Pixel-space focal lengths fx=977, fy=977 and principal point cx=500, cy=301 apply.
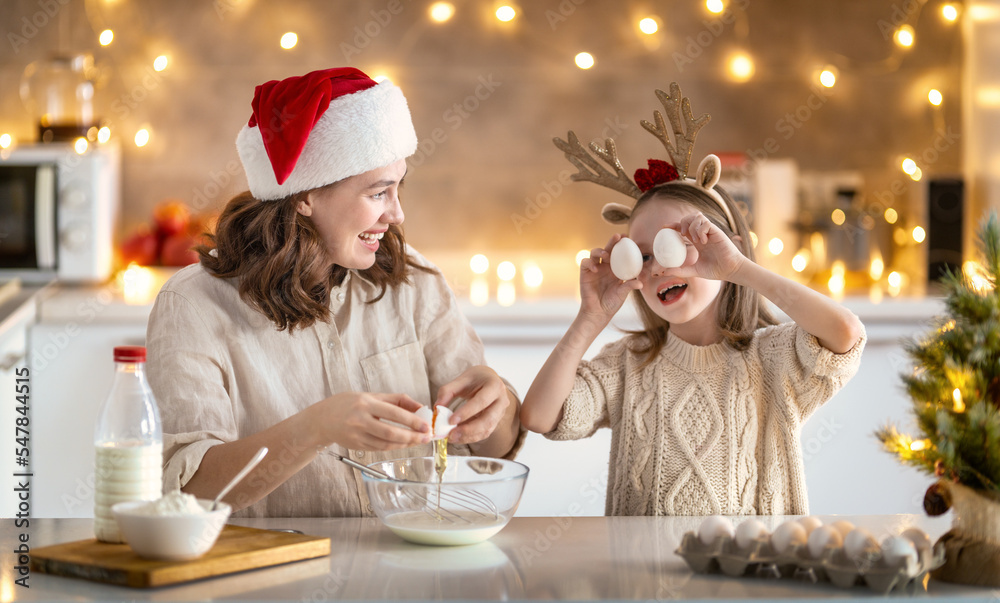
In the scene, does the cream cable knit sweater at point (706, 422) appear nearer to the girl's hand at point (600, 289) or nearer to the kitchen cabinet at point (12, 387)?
the girl's hand at point (600, 289)

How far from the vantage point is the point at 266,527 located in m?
1.15

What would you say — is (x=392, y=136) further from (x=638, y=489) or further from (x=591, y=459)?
(x=591, y=459)

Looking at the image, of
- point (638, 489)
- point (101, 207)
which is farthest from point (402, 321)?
point (101, 207)

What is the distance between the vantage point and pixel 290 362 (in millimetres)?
1501

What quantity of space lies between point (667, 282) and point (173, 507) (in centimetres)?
75

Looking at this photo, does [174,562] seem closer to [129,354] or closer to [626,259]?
[129,354]

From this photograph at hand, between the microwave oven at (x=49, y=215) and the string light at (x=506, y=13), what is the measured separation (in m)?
1.23

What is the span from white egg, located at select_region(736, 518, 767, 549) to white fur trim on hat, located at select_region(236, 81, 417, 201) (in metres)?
0.78

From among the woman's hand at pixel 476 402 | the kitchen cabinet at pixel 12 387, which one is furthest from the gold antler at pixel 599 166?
the kitchen cabinet at pixel 12 387

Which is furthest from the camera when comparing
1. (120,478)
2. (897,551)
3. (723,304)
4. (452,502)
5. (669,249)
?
(723,304)

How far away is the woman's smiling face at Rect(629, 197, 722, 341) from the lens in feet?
4.62

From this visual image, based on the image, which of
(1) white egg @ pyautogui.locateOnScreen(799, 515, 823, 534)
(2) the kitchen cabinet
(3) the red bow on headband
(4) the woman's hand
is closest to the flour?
(4) the woman's hand

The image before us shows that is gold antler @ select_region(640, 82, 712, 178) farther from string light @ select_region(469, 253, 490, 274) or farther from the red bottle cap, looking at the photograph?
string light @ select_region(469, 253, 490, 274)

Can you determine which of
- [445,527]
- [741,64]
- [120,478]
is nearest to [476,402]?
[445,527]
